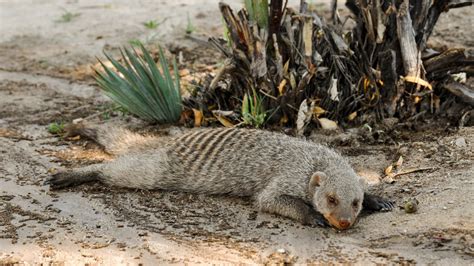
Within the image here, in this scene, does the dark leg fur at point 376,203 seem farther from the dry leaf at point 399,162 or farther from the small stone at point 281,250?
the small stone at point 281,250

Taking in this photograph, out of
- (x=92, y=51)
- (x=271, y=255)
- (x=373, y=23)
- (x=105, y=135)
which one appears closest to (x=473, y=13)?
(x=373, y=23)

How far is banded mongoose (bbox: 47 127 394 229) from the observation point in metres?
3.28

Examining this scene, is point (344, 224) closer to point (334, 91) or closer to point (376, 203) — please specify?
point (376, 203)

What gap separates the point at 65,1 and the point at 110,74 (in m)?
3.33

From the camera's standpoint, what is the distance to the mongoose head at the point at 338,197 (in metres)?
3.03

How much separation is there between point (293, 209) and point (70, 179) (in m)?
1.23

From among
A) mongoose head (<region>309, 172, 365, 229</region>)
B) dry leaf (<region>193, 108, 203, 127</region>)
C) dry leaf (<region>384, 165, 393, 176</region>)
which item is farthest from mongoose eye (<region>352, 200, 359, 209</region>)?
dry leaf (<region>193, 108, 203, 127</region>)

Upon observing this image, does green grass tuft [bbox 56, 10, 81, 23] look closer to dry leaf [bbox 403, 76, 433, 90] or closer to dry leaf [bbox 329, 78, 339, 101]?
dry leaf [bbox 329, 78, 339, 101]

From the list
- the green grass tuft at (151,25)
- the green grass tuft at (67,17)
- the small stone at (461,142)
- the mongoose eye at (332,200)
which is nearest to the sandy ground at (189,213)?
the small stone at (461,142)

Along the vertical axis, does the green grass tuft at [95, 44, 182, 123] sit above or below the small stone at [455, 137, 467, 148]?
above

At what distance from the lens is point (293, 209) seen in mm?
3262

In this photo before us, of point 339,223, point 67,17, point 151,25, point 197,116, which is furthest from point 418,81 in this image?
point 67,17

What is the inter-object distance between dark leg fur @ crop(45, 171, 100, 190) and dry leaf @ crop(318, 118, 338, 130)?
55.5 inches

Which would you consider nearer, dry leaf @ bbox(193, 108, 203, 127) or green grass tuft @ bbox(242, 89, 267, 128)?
green grass tuft @ bbox(242, 89, 267, 128)
